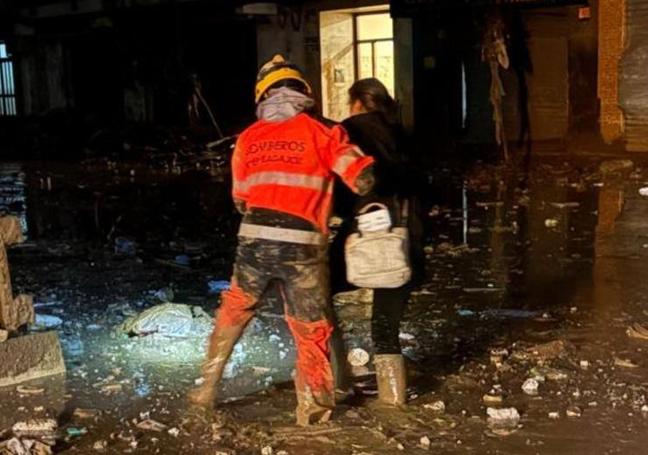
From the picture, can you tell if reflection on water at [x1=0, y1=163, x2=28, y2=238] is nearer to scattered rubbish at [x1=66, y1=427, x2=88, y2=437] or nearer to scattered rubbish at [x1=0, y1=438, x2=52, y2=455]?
scattered rubbish at [x1=66, y1=427, x2=88, y2=437]

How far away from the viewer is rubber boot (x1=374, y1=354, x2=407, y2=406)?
4820mm

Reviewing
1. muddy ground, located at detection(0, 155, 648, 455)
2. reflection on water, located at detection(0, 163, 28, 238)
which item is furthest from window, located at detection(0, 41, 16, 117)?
muddy ground, located at detection(0, 155, 648, 455)

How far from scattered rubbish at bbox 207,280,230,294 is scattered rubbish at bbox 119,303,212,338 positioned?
113 centimetres

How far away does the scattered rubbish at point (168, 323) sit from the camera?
6.41m

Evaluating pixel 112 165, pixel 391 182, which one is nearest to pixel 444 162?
pixel 112 165

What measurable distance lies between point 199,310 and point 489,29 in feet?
36.9

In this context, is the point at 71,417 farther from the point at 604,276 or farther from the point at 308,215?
the point at 604,276

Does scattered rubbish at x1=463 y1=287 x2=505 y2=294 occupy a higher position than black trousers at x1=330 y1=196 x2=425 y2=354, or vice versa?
black trousers at x1=330 y1=196 x2=425 y2=354

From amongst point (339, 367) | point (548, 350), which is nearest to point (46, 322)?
point (339, 367)

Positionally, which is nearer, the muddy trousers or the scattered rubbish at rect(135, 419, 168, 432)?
the muddy trousers

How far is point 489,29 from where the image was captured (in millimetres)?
16594

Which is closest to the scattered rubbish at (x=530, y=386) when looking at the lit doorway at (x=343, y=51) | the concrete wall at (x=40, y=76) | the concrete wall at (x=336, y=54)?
the lit doorway at (x=343, y=51)

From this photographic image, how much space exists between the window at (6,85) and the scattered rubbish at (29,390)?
29031 mm

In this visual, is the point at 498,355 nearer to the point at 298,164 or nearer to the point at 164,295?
the point at 298,164
